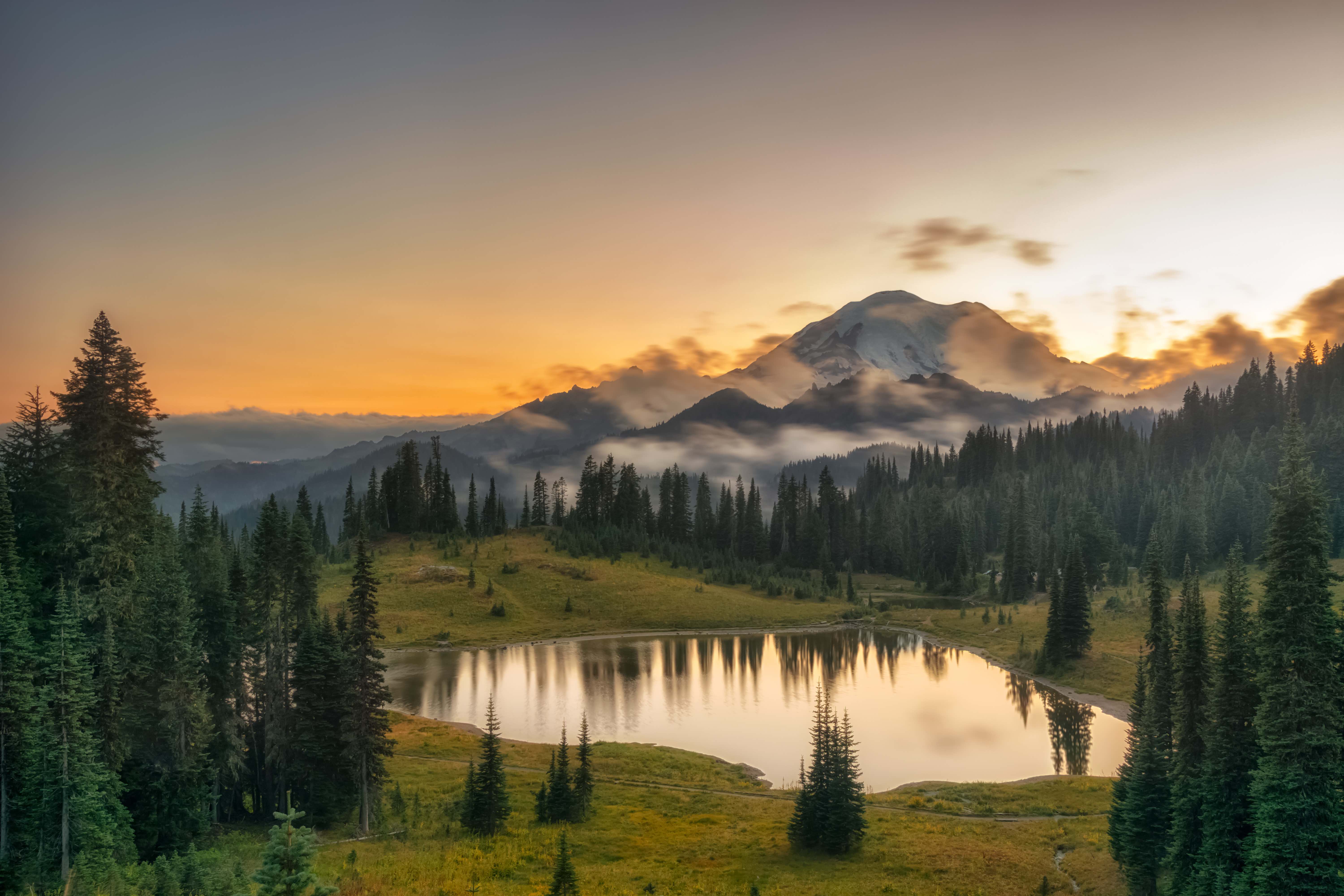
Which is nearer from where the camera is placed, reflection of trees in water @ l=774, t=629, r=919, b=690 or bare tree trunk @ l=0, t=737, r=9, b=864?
bare tree trunk @ l=0, t=737, r=9, b=864

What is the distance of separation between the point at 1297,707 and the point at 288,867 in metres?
29.5

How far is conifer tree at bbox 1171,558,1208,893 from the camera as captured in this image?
30.9 metres

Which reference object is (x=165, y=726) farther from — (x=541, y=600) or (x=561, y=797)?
(x=541, y=600)

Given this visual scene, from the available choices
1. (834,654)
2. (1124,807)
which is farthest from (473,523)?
(1124,807)

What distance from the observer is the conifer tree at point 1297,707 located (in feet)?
81.1

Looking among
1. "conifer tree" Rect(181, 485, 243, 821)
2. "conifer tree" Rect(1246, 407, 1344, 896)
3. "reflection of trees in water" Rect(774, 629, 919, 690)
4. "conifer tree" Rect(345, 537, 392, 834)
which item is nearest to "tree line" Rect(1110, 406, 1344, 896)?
"conifer tree" Rect(1246, 407, 1344, 896)

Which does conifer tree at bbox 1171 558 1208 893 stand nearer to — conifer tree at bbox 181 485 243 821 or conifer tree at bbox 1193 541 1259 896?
conifer tree at bbox 1193 541 1259 896

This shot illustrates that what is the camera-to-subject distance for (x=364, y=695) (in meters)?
43.7

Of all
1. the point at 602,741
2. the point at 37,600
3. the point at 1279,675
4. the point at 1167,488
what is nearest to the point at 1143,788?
the point at 1279,675

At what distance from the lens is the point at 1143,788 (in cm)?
3531

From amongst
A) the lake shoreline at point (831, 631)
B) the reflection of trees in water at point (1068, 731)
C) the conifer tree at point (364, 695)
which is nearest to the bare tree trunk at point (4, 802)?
the conifer tree at point (364, 695)

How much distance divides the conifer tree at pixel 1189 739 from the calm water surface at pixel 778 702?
30.1m

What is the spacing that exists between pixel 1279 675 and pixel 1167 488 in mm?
161777

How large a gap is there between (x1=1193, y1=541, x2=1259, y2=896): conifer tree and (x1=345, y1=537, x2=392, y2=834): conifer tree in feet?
125
